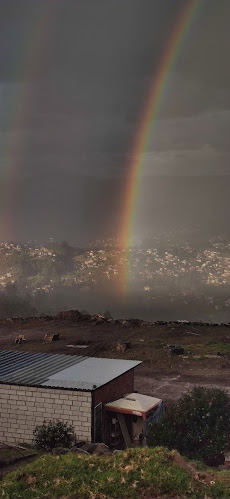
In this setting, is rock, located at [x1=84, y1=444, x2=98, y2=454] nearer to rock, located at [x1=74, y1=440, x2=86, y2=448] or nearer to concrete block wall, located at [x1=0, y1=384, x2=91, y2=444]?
rock, located at [x1=74, y1=440, x2=86, y2=448]

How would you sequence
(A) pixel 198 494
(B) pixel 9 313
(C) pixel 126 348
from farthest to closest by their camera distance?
(B) pixel 9 313 < (C) pixel 126 348 < (A) pixel 198 494

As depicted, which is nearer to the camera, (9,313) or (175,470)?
(175,470)

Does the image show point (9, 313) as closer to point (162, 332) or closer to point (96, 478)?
point (162, 332)

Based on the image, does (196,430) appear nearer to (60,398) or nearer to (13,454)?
(60,398)

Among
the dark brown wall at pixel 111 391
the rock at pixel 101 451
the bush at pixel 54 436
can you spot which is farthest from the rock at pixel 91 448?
the dark brown wall at pixel 111 391

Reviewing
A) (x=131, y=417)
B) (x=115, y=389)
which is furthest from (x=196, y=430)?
(x=115, y=389)

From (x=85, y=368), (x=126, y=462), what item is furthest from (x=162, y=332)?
(x=126, y=462)

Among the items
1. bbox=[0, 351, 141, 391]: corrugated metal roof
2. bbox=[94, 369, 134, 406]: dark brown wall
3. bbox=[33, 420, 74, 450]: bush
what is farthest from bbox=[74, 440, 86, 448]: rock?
bbox=[0, 351, 141, 391]: corrugated metal roof
